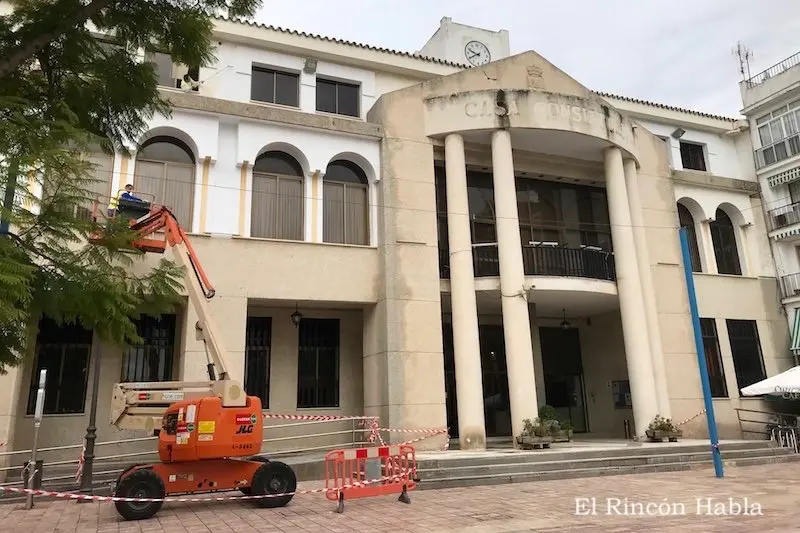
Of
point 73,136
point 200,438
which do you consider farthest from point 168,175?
point 73,136

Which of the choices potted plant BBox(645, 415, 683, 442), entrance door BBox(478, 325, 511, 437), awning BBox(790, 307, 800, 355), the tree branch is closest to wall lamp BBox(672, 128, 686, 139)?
awning BBox(790, 307, 800, 355)

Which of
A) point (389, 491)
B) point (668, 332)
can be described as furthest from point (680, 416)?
point (389, 491)

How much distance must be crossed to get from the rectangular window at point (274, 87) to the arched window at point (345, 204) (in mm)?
2709

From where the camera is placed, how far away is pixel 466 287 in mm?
16812

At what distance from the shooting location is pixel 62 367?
49.5 ft

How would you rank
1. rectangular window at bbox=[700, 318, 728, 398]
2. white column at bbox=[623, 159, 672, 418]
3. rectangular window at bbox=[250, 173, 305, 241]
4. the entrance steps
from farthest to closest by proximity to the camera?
rectangular window at bbox=[700, 318, 728, 398], white column at bbox=[623, 159, 672, 418], rectangular window at bbox=[250, 173, 305, 241], the entrance steps

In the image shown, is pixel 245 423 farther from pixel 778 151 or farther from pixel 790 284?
pixel 778 151

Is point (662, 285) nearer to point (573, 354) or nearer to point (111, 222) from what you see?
point (573, 354)

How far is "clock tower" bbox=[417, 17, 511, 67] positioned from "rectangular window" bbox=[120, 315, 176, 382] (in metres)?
14.1

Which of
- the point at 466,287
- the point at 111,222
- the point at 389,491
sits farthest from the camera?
the point at 466,287

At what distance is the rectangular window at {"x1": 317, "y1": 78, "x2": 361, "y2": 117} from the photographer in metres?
19.2

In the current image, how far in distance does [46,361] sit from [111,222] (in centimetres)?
1079

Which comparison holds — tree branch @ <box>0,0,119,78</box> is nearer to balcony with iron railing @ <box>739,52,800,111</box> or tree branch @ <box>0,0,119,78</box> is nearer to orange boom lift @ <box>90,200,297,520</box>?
orange boom lift @ <box>90,200,297,520</box>

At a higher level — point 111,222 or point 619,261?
point 619,261
